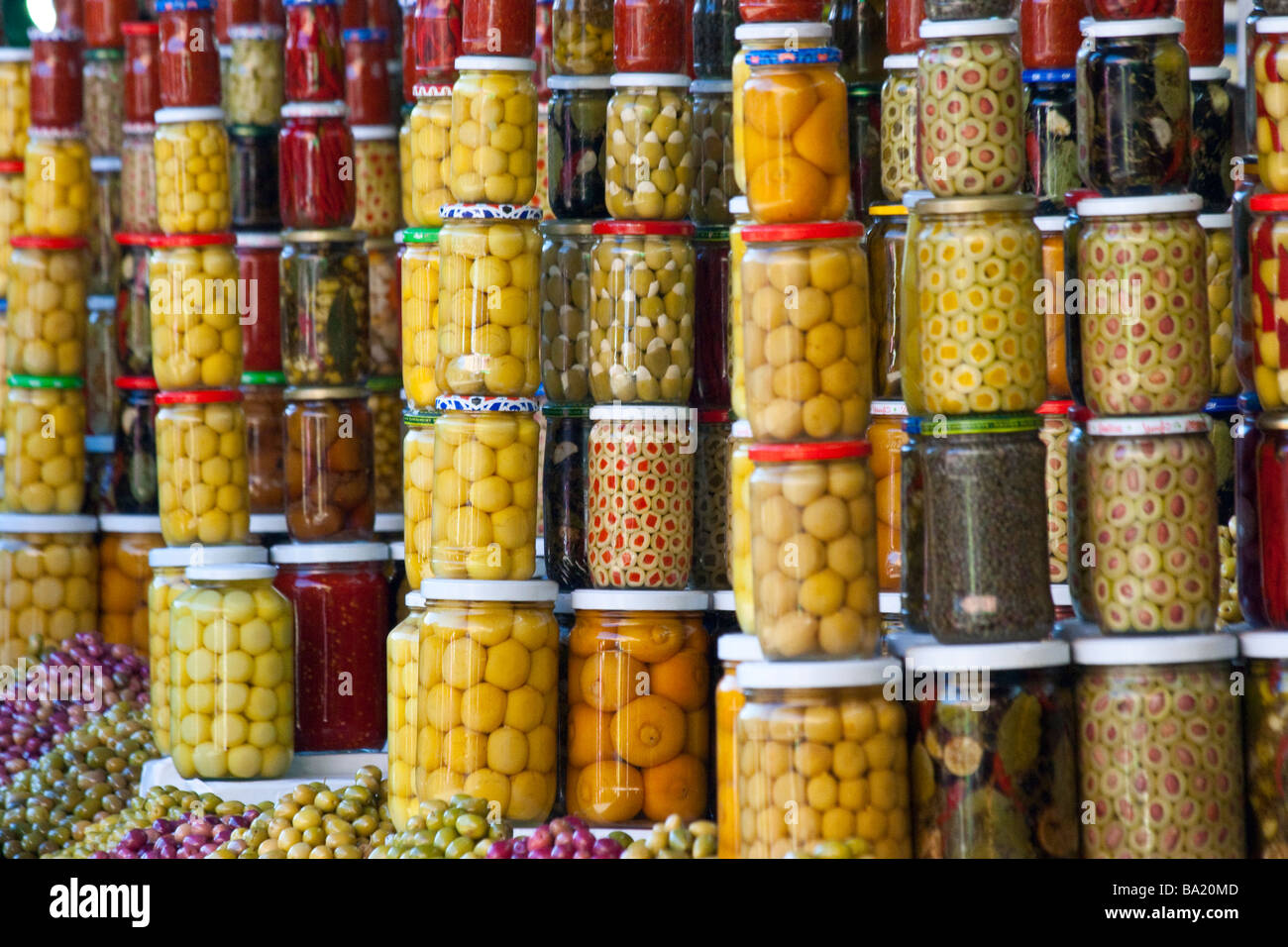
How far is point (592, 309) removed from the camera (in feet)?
10.4

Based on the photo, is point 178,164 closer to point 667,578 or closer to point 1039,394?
point 667,578

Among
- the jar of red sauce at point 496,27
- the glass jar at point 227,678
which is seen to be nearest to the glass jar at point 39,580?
the glass jar at point 227,678

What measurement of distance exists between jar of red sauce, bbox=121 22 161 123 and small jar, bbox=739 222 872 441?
8.16ft

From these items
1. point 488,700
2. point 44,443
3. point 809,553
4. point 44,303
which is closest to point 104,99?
point 44,303

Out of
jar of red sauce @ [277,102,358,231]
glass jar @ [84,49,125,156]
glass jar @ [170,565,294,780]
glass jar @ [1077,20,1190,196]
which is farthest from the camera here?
glass jar @ [84,49,125,156]

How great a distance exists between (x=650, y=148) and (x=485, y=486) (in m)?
0.66

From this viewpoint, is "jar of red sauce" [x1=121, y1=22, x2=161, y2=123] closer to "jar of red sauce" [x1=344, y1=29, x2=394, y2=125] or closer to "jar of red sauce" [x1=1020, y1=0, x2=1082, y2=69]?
"jar of red sauce" [x1=344, y1=29, x2=394, y2=125]

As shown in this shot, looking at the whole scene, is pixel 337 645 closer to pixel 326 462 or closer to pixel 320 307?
pixel 326 462

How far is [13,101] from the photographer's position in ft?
16.9

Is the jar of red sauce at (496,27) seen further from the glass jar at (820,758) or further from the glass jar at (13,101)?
the glass jar at (13,101)

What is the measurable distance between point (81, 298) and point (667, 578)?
2376mm

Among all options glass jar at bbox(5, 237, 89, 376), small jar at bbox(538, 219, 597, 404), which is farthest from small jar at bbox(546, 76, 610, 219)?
glass jar at bbox(5, 237, 89, 376)

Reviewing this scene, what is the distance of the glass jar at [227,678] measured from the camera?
3.67 m

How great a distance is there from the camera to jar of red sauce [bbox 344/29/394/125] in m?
4.39
